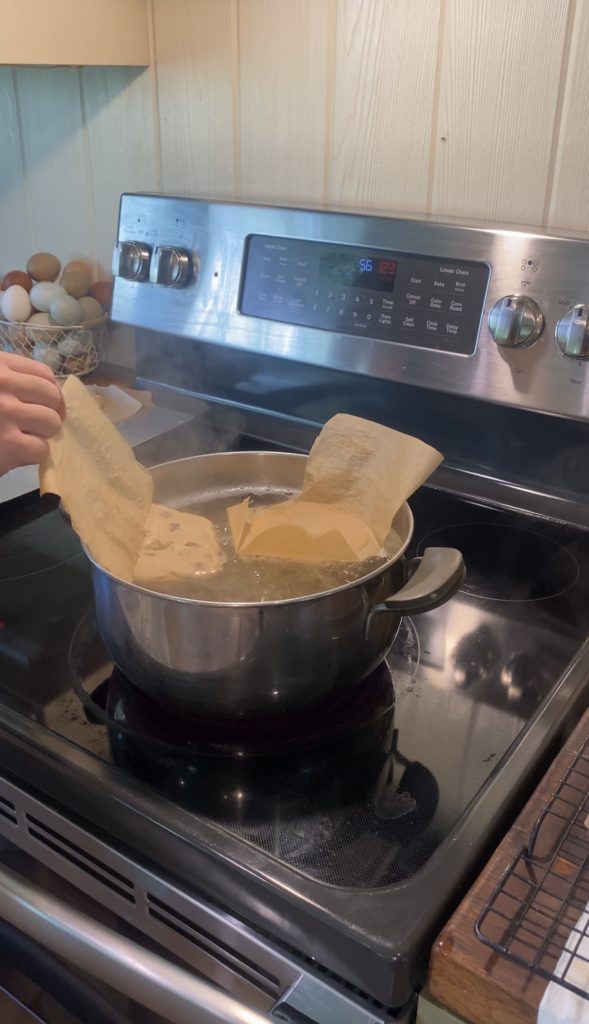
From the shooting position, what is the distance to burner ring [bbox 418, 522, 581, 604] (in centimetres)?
80

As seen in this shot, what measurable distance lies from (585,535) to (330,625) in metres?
0.42

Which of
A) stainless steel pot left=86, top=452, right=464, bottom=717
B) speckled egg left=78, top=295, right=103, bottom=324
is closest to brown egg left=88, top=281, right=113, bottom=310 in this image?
speckled egg left=78, top=295, right=103, bottom=324

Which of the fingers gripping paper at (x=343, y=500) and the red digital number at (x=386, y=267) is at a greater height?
the red digital number at (x=386, y=267)

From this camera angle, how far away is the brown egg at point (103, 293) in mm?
1240

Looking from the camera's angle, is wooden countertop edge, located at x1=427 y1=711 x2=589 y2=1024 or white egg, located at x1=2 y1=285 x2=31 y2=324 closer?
wooden countertop edge, located at x1=427 y1=711 x2=589 y2=1024

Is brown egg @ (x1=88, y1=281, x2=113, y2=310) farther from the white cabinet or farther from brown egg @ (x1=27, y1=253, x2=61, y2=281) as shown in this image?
the white cabinet

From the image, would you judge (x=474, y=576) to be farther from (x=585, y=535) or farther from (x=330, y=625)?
(x=330, y=625)

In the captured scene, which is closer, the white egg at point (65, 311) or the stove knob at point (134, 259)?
the stove knob at point (134, 259)

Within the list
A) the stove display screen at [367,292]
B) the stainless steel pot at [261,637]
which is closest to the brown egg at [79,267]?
the stove display screen at [367,292]

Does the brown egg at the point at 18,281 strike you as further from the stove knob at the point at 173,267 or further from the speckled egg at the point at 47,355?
the stove knob at the point at 173,267

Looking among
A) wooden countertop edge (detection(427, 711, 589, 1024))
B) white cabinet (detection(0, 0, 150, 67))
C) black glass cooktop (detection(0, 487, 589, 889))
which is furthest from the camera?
white cabinet (detection(0, 0, 150, 67))

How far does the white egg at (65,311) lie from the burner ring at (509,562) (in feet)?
2.01

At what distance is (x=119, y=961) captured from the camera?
0.51m

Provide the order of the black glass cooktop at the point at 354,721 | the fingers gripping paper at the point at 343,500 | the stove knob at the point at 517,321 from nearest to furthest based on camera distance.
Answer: the black glass cooktop at the point at 354,721, the fingers gripping paper at the point at 343,500, the stove knob at the point at 517,321
